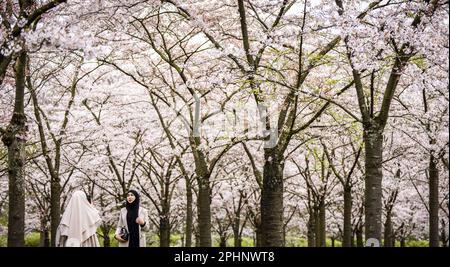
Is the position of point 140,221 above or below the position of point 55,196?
below

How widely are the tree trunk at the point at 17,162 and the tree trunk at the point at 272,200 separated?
189 inches

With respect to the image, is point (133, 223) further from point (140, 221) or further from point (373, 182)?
point (373, 182)

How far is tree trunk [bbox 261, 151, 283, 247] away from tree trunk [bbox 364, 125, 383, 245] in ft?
7.59

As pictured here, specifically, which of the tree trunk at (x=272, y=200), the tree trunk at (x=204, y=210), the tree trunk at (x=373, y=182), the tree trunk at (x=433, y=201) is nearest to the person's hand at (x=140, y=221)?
the tree trunk at (x=272, y=200)

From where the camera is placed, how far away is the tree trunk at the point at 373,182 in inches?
342

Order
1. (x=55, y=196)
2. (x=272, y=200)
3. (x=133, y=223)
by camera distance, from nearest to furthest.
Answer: (x=133, y=223) < (x=272, y=200) < (x=55, y=196)

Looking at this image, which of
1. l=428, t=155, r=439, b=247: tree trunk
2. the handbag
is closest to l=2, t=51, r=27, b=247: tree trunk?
the handbag

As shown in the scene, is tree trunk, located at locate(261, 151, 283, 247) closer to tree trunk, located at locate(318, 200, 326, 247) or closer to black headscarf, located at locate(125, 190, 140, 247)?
black headscarf, located at locate(125, 190, 140, 247)

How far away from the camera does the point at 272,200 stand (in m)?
10.7

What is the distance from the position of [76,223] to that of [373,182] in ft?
16.3

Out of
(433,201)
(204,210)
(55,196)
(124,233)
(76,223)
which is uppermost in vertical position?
(55,196)

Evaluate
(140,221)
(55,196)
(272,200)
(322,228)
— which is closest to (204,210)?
(272,200)

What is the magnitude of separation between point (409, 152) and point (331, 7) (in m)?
9.36
